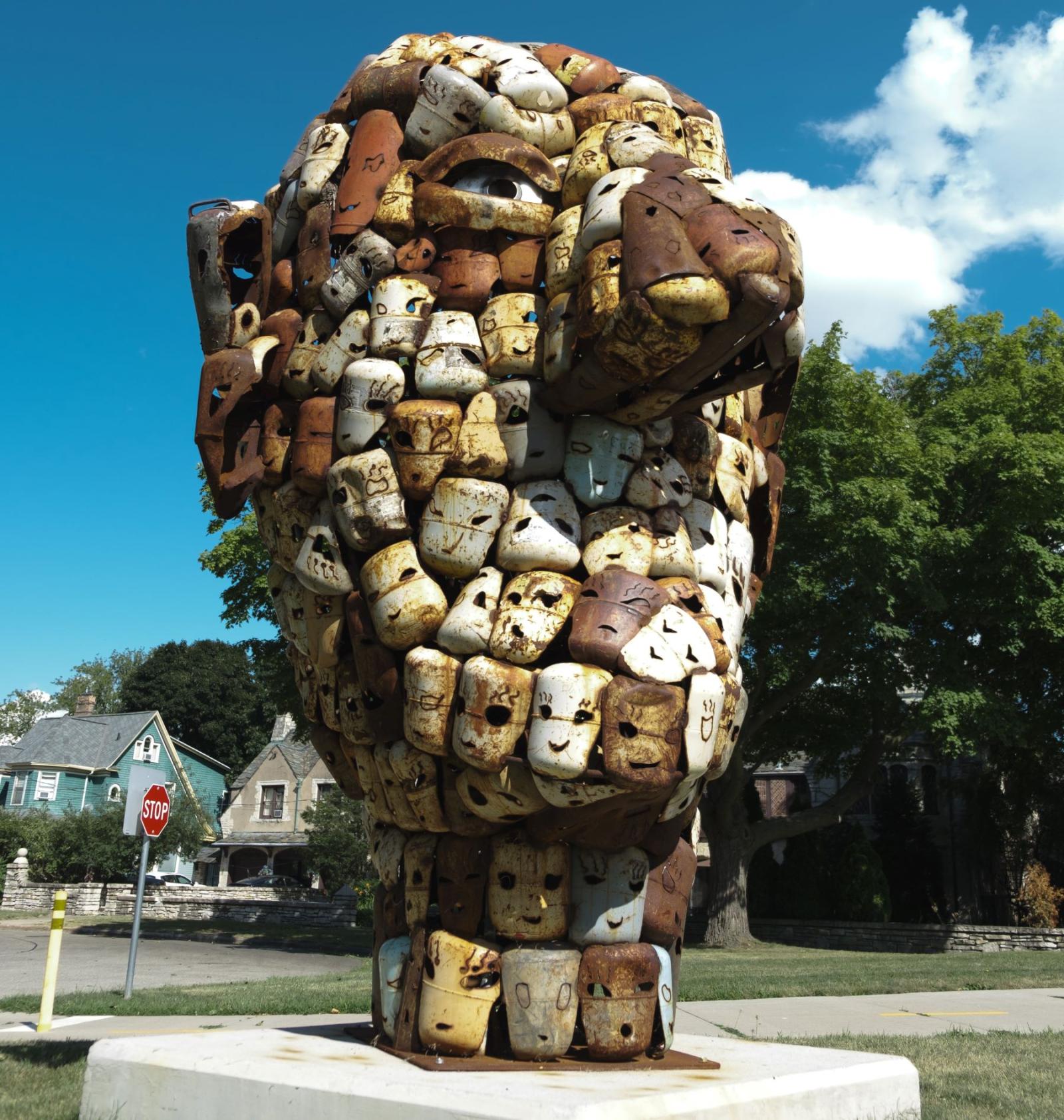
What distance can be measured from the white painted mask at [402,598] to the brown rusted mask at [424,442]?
29 centimetres

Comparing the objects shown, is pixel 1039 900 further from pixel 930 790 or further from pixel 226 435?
pixel 226 435

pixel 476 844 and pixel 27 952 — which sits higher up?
pixel 476 844

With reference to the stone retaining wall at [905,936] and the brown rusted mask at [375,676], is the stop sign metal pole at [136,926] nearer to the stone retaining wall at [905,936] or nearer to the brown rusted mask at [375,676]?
the brown rusted mask at [375,676]

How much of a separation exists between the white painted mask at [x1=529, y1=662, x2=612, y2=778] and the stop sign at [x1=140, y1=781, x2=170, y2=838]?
27.0 feet

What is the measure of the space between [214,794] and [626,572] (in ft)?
163

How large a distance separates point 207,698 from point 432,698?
5625 centimetres

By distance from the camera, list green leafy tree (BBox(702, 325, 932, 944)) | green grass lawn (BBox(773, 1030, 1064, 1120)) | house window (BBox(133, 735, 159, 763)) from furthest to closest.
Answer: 1. house window (BBox(133, 735, 159, 763))
2. green leafy tree (BBox(702, 325, 932, 944))
3. green grass lawn (BBox(773, 1030, 1064, 1120))

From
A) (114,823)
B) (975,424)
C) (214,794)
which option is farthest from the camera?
(214,794)

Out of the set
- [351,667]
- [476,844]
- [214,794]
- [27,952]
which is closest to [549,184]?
[351,667]

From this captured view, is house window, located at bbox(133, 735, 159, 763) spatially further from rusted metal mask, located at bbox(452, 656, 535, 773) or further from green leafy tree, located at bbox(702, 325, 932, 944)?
rusted metal mask, located at bbox(452, 656, 535, 773)

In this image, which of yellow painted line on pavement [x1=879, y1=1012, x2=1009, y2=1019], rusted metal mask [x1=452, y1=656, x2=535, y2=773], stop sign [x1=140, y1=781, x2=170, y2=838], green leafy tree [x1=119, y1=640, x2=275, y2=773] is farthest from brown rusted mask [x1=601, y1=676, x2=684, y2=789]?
green leafy tree [x1=119, y1=640, x2=275, y2=773]

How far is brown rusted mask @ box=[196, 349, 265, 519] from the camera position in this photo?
213 inches

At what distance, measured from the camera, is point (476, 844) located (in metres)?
4.80

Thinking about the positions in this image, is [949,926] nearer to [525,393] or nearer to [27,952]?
[27,952]
